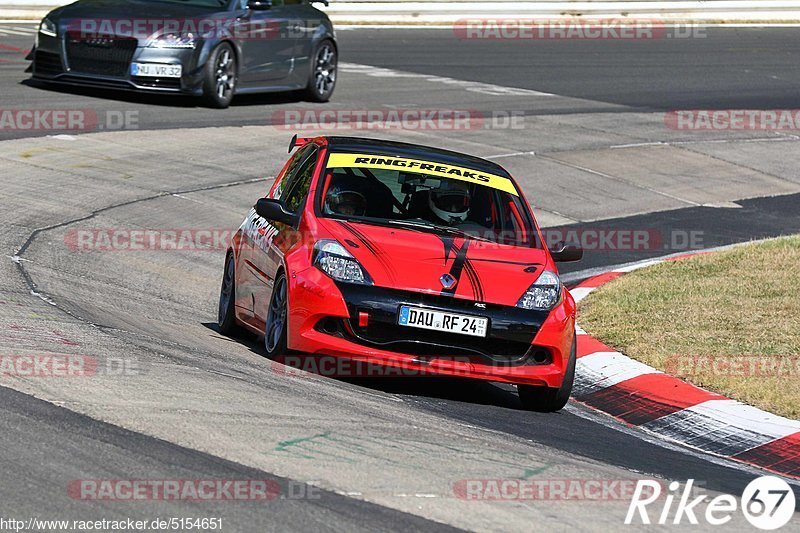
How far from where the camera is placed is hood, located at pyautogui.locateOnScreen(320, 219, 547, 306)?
839 cm

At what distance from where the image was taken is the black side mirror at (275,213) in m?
9.13

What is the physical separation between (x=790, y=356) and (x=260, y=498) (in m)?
5.25

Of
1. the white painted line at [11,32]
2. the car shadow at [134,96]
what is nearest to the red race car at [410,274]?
the car shadow at [134,96]

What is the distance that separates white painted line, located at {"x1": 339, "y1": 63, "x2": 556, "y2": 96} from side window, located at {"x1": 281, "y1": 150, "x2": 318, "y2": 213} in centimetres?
1371

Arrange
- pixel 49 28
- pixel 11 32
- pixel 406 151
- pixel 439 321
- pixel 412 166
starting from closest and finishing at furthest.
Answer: pixel 439 321 → pixel 412 166 → pixel 406 151 → pixel 49 28 → pixel 11 32

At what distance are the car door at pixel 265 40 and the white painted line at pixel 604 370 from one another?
33.2 ft

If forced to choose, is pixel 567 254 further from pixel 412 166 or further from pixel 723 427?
pixel 723 427

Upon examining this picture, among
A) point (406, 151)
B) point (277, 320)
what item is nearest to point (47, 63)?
point (406, 151)

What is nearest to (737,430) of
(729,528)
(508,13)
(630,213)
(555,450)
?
(555,450)

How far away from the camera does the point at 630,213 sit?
16.8 metres

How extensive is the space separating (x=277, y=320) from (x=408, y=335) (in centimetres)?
95

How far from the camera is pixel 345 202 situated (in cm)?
932

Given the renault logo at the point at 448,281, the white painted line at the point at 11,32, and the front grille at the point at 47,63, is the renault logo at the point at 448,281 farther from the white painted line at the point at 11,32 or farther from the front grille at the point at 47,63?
the white painted line at the point at 11,32

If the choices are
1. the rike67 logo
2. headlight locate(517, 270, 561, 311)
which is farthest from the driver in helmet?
the rike67 logo
